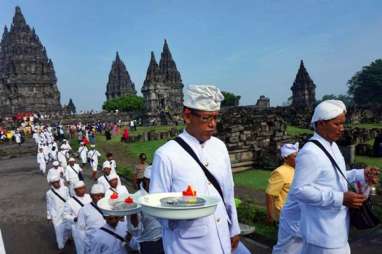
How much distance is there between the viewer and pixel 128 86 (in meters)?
94.0

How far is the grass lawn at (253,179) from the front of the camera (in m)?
12.2

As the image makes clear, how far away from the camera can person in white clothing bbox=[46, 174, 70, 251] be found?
305 inches

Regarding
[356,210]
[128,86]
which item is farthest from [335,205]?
[128,86]

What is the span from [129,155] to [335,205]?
2023 centimetres

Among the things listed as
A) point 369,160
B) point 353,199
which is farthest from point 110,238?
point 369,160

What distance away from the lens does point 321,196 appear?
315cm

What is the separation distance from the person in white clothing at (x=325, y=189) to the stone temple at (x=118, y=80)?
91258 millimetres

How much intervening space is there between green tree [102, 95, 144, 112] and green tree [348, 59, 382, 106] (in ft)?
147

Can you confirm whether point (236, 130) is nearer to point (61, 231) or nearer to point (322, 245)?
point (61, 231)

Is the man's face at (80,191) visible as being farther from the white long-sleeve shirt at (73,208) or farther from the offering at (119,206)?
the offering at (119,206)

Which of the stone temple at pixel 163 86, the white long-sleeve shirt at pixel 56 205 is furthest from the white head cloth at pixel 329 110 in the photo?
the stone temple at pixel 163 86

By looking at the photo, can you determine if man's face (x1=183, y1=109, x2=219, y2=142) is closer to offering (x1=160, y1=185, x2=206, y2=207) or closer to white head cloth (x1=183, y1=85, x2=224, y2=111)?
white head cloth (x1=183, y1=85, x2=224, y2=111)

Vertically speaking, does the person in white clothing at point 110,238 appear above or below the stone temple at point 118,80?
below

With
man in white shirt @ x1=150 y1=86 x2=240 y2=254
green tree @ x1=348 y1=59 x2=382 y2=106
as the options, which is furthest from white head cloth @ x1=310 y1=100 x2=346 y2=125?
green tree @ x1=348 y1=59 x2=382 y2=106
